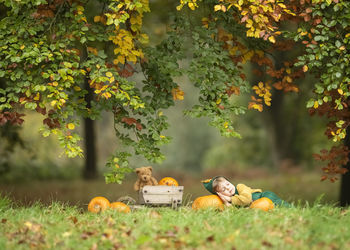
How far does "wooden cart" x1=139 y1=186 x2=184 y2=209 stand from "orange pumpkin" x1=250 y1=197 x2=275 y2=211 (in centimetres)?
88

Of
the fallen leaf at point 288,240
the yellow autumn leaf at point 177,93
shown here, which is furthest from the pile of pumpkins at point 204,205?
the yellow autumn leaf at point 177,93

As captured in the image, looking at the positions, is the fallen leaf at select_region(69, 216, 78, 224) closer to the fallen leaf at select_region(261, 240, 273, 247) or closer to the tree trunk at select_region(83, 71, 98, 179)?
the fallen leaf at select_region(261, 240, 273, 247)

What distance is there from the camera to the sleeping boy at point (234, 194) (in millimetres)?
5242

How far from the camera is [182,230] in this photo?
164 inches

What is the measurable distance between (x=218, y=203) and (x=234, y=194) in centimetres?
33

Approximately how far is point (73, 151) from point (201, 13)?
10.2 feet

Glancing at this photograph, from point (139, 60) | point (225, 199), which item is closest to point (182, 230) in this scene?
point (225, 199)

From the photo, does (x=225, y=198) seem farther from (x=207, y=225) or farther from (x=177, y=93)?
(x=177, y=93)

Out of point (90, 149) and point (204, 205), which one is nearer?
point (204, 205)

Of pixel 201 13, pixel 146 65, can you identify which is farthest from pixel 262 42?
pixel 146 65

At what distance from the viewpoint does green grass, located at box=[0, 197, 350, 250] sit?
12.7ft

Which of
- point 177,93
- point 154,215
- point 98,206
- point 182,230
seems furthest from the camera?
point 177,93

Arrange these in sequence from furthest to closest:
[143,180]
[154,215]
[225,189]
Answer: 1. [143,180]
2. [225,189]
3. [154,215]

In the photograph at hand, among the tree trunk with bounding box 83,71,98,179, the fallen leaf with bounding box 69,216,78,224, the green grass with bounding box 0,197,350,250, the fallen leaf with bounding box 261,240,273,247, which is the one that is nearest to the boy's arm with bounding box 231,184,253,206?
the green grass with bounding box 0,197,350,250
